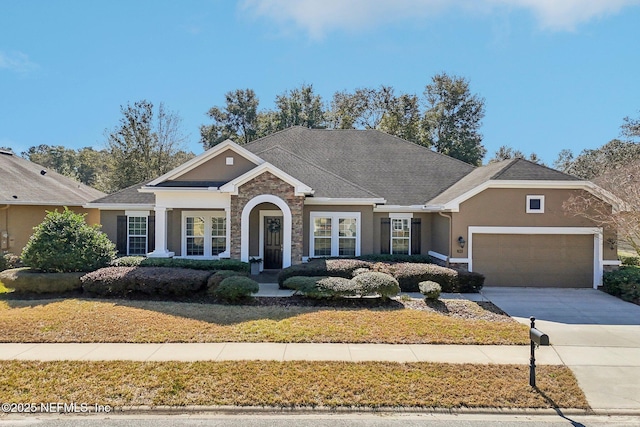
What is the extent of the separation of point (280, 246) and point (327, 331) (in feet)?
27.6

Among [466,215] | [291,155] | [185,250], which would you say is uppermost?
[291,155]

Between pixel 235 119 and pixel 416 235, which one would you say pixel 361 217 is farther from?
pixel 235 119

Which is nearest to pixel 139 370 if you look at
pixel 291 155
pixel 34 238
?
pixel 34 238

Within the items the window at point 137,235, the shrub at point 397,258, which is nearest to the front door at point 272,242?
the shrub at point 397,258

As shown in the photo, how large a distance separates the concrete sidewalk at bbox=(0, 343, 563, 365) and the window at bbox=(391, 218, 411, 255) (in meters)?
9.57

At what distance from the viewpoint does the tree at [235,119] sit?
136 ft

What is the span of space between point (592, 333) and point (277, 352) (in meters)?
7.96

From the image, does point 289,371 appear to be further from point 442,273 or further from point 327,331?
point 442,273

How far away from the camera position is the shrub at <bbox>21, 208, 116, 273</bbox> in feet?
41.3

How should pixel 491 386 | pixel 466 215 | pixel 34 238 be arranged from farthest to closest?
pixel 466 215
pixel 34 238
pixel 491 386

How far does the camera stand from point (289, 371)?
689 cm

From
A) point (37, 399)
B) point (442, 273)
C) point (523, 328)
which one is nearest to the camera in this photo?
point (37, 399)

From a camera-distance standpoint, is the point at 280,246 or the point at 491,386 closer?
the point at 491,386

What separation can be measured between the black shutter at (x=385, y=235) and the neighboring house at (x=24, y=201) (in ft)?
52.0
